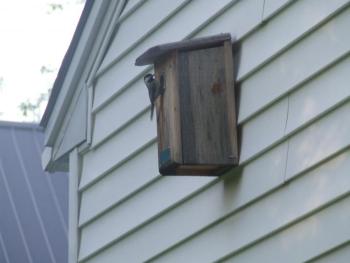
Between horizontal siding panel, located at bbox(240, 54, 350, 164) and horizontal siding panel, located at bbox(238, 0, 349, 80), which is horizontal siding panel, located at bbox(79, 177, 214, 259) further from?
horizontal siding panel, located at bbox(238, 0, 349, 80)

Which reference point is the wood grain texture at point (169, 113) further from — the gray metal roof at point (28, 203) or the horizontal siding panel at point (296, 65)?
the gray metal roof at point (28, 203)

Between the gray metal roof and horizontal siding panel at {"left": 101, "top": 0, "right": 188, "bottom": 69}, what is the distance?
313 cm

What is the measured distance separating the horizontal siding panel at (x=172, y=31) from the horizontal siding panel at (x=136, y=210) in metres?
0.62

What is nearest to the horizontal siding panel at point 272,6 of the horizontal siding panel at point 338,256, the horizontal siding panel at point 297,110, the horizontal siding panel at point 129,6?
the horizontal siding panel at point 297,110

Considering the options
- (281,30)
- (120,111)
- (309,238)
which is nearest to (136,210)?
(120,111)

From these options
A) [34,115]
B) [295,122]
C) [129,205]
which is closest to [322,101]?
[295,122]

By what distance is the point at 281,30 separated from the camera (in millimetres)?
4664

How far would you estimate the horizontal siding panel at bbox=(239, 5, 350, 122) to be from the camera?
4289 millimetres

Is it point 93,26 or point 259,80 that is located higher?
point 93,26

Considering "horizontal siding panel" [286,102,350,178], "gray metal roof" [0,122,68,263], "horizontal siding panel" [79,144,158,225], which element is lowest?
"gray metal roof" [0,122,68,263]

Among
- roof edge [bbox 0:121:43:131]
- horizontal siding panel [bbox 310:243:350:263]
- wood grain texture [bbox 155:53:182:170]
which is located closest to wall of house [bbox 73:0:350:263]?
horizontal siding panel [bbox 310:243:350:263]

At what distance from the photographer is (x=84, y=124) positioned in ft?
20.2

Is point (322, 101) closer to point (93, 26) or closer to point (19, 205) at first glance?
point (93, 26)

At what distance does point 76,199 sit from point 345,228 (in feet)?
7.56
